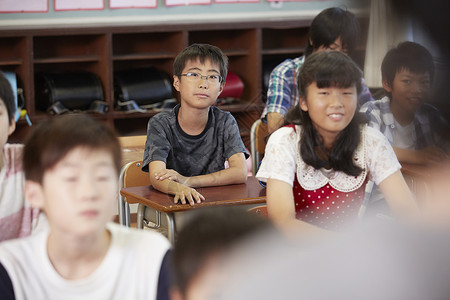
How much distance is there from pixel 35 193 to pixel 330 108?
3.36ft

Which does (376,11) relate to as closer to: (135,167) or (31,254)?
(31,254)

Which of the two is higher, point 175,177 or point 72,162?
point 72,162

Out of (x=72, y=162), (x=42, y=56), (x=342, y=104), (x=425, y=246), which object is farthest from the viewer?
(x=42, y=56)

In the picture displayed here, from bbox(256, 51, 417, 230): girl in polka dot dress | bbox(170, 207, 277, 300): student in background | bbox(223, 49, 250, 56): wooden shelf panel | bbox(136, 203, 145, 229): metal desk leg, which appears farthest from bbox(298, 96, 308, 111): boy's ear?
bbox(223, 49, 250, 56): wooden shelf panel

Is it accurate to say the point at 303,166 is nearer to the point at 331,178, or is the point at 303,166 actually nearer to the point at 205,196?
the point at 331,178

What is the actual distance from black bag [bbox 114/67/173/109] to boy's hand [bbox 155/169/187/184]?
7.00 feet

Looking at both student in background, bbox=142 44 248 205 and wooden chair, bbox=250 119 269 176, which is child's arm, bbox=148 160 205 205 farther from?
wooden chair, bbox=250 119 269 176

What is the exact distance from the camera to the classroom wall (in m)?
4.37

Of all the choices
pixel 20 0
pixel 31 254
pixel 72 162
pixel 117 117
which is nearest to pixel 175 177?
pixel 31 254

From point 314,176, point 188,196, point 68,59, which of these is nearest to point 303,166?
point 314,176

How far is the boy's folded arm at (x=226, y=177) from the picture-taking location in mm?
2457

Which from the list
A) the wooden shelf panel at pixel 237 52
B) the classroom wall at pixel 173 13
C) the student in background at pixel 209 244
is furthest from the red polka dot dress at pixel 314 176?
the wooden shelf panel at pixel 237 52

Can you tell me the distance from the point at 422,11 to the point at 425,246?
8 cm

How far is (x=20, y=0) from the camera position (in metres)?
4.31
